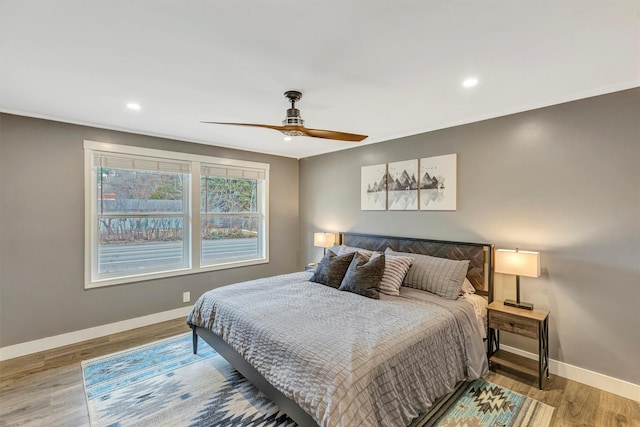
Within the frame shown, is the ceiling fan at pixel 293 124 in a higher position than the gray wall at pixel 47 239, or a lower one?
higher

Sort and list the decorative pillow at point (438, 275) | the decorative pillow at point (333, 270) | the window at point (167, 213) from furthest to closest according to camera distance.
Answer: the window at point (167, 213) < the decorative pillow at point (333, 270) < the decorative pillow at point (438, 275)

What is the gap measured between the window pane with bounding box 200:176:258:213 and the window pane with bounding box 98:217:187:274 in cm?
50

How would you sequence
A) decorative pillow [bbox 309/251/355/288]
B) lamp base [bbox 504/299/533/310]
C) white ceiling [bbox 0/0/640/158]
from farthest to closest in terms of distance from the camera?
decorative pillow [bbox 309/251/355/288] < lamp base [bbox 504/299/533/310] < white ceiling [bbox 0/0/640/158]

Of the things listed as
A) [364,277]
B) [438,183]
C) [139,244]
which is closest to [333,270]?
[364,277]

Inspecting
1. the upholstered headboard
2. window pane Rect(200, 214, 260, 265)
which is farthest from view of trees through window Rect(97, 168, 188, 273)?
the upholstered headboard

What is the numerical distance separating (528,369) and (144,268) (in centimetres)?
442

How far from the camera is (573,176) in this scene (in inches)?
99.3

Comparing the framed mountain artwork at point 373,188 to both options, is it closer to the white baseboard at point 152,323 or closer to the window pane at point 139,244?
the white baseboard at point 152,323

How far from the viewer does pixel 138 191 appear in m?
3.77

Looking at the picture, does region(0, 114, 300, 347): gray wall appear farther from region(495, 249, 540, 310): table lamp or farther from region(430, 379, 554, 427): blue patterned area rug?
region(495, 249, 540, 310): table lamp

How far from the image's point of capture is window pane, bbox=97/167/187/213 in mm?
3525

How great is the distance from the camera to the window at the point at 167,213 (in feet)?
11.4

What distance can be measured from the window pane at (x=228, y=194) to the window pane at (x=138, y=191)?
0.34 m

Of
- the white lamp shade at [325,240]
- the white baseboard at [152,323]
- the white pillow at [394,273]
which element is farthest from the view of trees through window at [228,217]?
the white pillow at [394,273]
